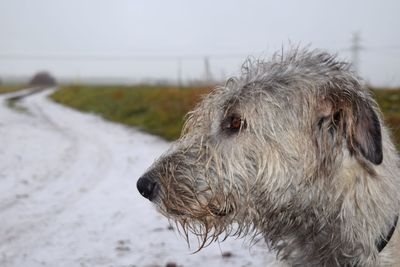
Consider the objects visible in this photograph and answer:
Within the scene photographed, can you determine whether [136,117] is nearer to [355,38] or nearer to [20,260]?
[20,260]

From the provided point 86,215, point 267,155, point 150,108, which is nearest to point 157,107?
point 150,108

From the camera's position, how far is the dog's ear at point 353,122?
258cm

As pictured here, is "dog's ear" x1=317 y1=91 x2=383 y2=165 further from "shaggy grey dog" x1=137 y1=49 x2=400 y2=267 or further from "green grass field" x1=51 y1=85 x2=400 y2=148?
"green grass field" x1=51 y1=85 x2=400 y2=148

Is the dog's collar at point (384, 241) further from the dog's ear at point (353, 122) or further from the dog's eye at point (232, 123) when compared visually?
the dog's eye at point (232, 123)

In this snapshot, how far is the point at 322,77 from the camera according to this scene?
2945mm

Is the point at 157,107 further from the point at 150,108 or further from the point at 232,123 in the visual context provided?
the point at 232,123

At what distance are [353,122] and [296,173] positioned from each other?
0.50 metres

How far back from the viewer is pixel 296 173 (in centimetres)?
282

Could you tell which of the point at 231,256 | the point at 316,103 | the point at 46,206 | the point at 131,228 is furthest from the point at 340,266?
the point at 46,206

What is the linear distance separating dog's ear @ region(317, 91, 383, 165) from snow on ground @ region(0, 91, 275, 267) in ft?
4.48

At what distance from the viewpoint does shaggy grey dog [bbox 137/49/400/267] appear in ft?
9.11

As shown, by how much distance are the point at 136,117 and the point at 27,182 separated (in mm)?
9183

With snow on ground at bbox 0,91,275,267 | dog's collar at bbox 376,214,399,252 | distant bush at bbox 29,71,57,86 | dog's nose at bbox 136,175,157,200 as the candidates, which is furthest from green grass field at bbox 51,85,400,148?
distant bush at bbox 29,71,57,86

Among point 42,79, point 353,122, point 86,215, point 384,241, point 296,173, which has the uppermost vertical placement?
point 353,122
